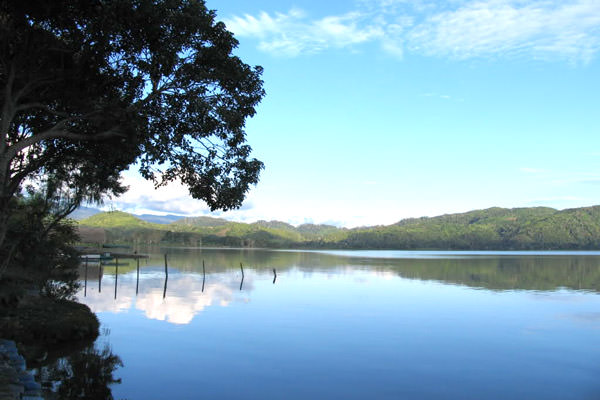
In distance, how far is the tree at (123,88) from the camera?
13.1m

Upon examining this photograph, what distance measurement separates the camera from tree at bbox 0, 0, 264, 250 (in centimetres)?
1315

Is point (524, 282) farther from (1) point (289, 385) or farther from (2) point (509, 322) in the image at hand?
(1) point (289, 385)

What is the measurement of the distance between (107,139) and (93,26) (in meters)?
3.63

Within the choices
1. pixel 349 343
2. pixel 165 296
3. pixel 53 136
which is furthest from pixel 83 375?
pixel 165 296

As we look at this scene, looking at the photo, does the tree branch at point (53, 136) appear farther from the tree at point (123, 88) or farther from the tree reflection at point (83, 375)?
the tree reflection at point (83, 375)

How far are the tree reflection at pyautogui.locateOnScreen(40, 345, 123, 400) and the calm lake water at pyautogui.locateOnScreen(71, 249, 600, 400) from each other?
1.93 feet

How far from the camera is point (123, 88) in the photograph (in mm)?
15828

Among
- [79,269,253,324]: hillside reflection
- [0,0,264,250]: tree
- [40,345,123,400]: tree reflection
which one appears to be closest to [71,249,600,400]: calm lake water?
[79,269,253,324]: hillside reflection

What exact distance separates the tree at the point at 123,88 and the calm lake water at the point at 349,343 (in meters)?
7.87

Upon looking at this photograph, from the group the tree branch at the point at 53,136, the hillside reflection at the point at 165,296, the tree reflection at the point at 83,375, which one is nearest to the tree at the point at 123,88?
the tree branch at the point at 53,136

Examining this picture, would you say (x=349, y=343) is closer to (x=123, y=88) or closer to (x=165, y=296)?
(x=123, y=88)

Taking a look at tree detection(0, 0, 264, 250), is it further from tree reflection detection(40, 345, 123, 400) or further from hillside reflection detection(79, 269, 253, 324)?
hillside reflection detection(79, 269, 253, 324)

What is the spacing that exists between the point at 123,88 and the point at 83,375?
10.8 metres

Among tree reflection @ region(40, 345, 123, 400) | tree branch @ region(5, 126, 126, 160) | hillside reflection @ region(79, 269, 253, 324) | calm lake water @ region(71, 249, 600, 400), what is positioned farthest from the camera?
hillside reflection @ region(79, 269, 253, 324)
